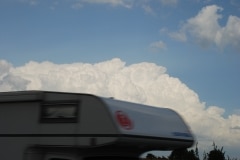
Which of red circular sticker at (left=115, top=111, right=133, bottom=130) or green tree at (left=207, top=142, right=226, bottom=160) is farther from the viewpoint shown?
green tree at (left=207, top=142, right=226, bottom=160)

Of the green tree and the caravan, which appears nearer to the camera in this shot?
the caravan

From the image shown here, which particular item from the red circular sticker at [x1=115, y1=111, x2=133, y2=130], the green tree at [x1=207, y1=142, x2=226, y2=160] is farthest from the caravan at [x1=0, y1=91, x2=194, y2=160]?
the green tree at [x1=207, y1=142, x2=226, y2=160]

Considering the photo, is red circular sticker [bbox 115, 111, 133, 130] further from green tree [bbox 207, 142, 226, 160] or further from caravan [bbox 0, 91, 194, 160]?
green tree [bbox 207, 142, 226, 160]

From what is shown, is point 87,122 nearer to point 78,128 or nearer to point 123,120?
point 78,128

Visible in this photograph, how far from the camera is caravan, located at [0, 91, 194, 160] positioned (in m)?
7.34

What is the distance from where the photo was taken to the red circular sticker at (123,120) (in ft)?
23.9

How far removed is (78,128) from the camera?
297 inches

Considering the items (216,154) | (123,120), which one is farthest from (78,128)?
(216,154)

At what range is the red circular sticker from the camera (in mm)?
7297

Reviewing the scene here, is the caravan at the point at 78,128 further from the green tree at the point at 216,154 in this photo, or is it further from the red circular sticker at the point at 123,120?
the green tree at the point at 216,154

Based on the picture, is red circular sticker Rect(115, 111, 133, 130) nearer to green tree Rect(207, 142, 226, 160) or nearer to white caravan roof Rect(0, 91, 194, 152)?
white caravan roof Rect(0, 91, 194, 152)

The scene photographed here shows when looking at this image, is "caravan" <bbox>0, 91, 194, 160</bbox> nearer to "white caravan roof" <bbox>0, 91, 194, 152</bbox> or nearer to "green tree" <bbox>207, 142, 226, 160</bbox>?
"white caravan roof" <bbox>0, 91, 194, 152</bbox>

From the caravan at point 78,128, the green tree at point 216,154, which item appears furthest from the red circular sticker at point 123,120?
the green tree at point 216,154

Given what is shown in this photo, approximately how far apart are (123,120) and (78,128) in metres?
0.73
